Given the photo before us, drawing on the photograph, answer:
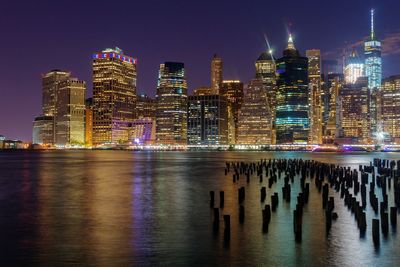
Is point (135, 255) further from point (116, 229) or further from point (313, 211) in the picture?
point (313, 211)

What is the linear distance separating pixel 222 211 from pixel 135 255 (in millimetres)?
11082

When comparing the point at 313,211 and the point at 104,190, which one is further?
the point at 104,190

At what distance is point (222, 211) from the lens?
30203mm

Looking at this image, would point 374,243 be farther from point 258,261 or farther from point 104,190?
point 104,190

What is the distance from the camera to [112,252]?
798 inches

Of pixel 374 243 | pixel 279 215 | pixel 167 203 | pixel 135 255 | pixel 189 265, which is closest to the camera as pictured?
pixel 189 265

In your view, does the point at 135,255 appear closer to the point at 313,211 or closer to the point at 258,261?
the point at 258,261

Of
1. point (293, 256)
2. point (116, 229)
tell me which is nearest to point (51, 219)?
point (116, 229)

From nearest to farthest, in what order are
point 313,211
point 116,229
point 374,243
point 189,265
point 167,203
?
point 189,265
point 374,243
point 116,229
point 313,211
point 167,203

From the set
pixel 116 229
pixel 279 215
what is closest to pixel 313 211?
pixel 279 215

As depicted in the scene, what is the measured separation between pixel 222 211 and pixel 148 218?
177 inches

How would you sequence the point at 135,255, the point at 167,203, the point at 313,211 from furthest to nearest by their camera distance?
1. the point at 167,203
2. the point at 313,211
3. the point at 135,255

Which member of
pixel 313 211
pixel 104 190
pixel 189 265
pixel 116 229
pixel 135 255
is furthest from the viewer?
pixel 104 190

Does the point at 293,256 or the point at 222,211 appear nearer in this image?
the point at 293,256
